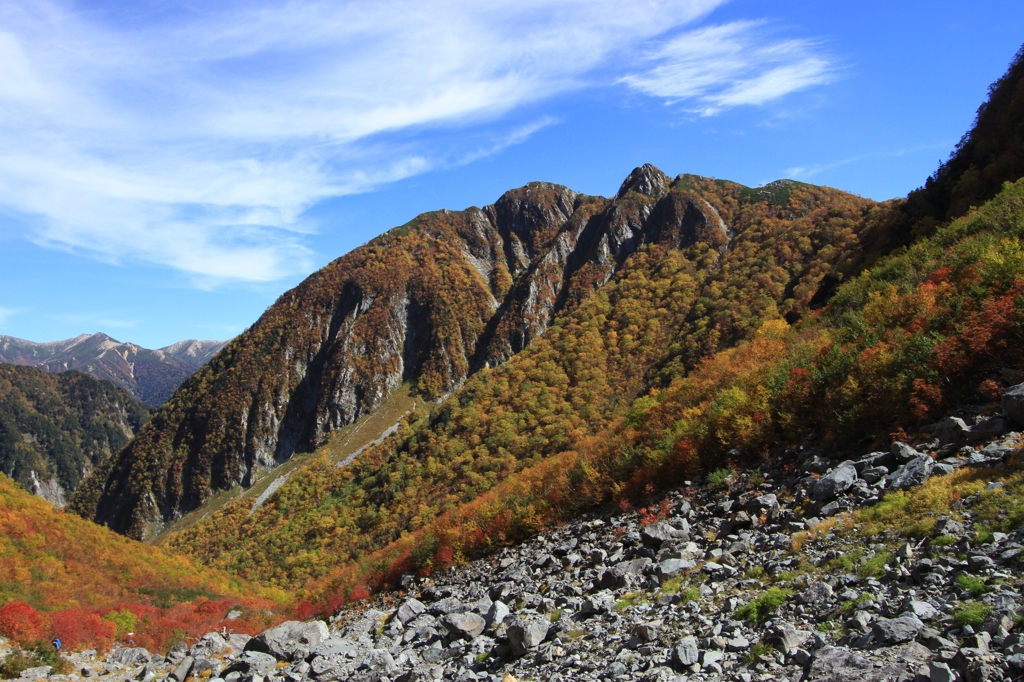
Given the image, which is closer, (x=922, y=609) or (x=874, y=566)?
(x=922, y=609)

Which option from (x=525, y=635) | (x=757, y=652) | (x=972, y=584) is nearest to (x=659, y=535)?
(x=525, y=635)

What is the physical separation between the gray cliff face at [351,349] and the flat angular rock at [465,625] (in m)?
129

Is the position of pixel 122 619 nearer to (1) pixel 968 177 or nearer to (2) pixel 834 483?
(2) pixel 834 483

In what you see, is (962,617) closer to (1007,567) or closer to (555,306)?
(1007,567)

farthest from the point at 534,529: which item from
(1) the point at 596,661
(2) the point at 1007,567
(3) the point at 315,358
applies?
(3) the point at 315,358

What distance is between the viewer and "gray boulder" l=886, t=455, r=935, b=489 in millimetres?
11375

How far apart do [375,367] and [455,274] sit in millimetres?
46888

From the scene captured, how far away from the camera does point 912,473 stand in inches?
457

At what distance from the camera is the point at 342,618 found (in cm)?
2155

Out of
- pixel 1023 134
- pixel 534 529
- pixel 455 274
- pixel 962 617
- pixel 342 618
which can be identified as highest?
pixel 455 274

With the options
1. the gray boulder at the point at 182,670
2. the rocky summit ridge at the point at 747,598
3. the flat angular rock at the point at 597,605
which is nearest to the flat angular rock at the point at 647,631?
the rocky summit ridge at the point at 747,598

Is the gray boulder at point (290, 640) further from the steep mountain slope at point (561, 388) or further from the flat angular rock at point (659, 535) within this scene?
the steep mountain slope at point (561, 388)

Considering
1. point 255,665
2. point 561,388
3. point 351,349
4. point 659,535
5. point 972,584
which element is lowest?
point 255,665

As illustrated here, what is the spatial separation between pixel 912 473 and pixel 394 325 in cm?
17211
